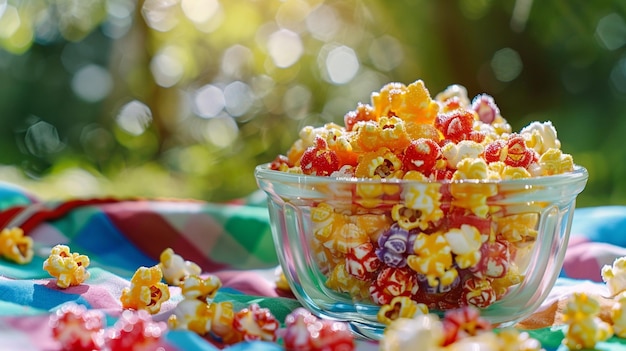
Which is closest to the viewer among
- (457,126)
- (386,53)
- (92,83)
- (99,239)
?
(457,126)

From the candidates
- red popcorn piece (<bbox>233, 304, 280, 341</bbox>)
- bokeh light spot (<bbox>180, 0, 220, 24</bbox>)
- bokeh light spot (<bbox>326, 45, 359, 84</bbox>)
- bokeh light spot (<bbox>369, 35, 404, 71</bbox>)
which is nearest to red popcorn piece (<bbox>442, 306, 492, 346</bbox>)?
red popcorn piece (<bbox>233, 304, 280, 341</bbox>)

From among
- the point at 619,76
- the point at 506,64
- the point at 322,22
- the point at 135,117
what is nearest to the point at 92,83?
the point at 135,117

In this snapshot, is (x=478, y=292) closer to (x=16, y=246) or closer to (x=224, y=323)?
(x=224, y=323)

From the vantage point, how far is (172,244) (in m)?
1.00

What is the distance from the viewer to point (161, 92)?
2129 mm

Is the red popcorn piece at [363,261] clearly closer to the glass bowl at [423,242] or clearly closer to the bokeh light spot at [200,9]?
the glass bowl at [423,242]

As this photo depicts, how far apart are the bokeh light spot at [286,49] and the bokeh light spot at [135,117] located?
0.40m

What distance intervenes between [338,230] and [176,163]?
4.58 ft

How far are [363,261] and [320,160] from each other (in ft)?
0.33

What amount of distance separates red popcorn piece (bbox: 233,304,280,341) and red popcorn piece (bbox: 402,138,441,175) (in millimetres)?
171

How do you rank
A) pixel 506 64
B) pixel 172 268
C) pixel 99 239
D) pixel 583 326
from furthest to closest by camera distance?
pixel 506 64 → pixel 99 239 → pixel 172 268 → pixel 583 326

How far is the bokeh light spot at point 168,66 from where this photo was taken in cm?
212

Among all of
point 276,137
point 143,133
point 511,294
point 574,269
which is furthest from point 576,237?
point 143,133

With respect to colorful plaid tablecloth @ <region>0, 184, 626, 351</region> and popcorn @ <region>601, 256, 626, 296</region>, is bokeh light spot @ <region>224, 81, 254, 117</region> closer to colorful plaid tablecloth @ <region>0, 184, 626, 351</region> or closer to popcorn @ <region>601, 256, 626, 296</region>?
colorful plaid tablecloth @ <region>0, 184, 626, 351</region>
